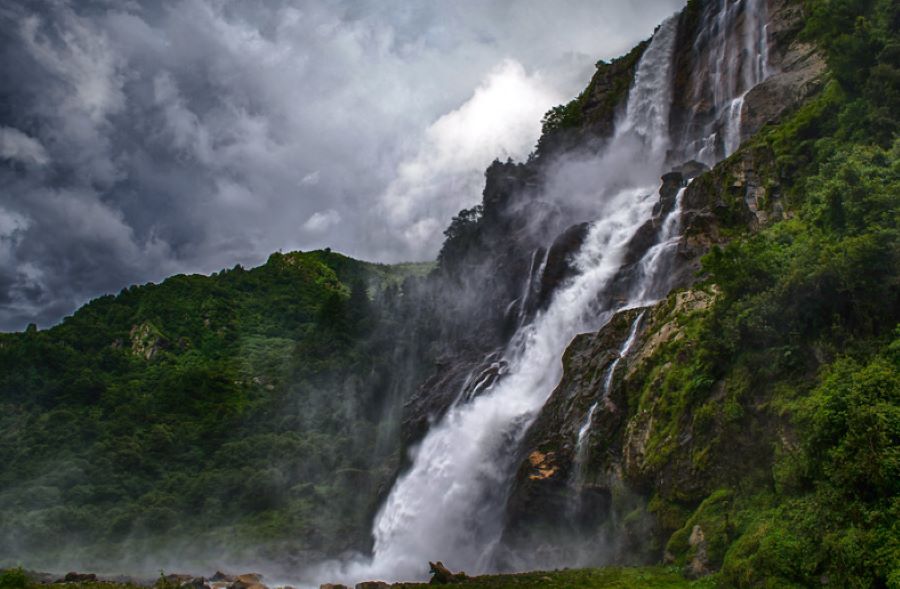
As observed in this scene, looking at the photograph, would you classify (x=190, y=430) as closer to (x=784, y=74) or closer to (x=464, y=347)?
(x=464, y=347)

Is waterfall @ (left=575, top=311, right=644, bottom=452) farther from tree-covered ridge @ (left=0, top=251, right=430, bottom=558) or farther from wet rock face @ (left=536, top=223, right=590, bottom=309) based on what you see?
tree-covered ridge @ (left=0, top=251, right=430, bottom=558)

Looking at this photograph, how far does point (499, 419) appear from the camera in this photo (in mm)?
36406

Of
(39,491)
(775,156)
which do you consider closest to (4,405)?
(39,491)

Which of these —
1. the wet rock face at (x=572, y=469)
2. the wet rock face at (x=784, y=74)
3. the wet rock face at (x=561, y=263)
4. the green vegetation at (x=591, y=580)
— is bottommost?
the green vegetation at (x=591, y=580)

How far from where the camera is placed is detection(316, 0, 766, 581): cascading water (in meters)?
33.4

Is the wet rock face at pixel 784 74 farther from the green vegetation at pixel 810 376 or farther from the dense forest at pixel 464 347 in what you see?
the green vegetation at pixel 810 376

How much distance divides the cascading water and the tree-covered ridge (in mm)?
10151

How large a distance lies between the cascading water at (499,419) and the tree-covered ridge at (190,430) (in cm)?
1015

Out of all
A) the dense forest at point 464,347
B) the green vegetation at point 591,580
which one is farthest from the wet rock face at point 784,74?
the green vegetation at point 591,580

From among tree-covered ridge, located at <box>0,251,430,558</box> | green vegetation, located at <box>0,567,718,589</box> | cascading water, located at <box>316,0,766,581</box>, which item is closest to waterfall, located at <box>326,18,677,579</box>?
cascading water, located at <box>316,0,766,581</box>

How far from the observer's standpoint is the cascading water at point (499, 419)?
3341cm

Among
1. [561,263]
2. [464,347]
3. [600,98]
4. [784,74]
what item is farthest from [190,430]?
[784,74]

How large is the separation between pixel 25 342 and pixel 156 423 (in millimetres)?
30321

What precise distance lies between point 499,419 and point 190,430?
47725 millimetres
